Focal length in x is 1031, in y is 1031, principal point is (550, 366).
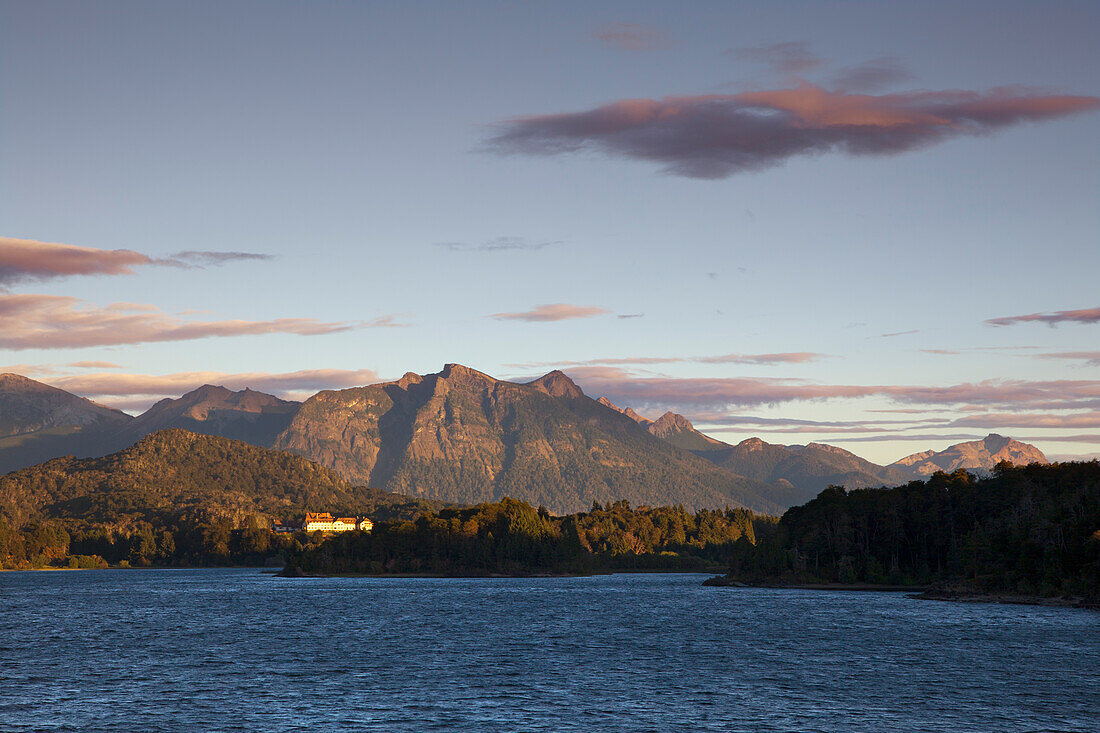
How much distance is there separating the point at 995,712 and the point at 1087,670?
30.8 m

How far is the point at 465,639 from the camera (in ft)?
486

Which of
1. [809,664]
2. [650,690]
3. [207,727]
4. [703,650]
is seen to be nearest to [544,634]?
[703,650]

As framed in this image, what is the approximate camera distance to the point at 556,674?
109562mm

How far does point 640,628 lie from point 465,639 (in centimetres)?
3228

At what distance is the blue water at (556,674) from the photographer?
269ft

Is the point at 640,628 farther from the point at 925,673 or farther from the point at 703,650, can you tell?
the point at 925,673

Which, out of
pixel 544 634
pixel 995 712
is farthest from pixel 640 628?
pixel 995 712

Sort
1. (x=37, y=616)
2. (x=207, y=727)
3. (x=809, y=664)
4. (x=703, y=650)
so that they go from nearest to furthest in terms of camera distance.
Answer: (x=207, y=727) < (x=809, y=664) < (x=703, y=650) < (x=37, y=616)

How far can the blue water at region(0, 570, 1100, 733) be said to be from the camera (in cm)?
8200

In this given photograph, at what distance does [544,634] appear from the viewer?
510 ft

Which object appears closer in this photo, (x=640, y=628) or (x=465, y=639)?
(x=465, y=639)

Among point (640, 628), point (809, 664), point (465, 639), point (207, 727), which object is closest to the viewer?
point (207, 727)

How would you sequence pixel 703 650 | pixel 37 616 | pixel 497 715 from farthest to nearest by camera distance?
pixel 37 616, pixel 703 650, pixel 497 715

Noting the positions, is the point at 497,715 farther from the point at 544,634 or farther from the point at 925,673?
the point at 544,634
